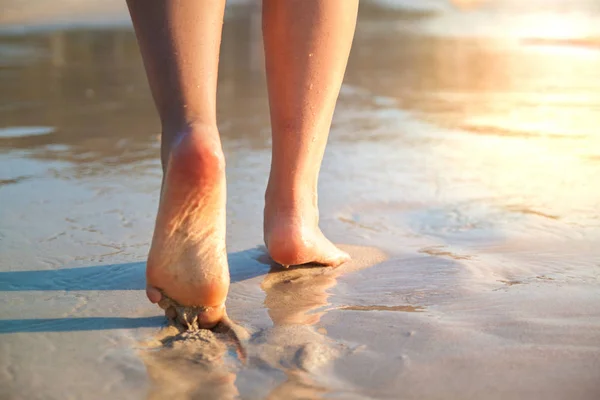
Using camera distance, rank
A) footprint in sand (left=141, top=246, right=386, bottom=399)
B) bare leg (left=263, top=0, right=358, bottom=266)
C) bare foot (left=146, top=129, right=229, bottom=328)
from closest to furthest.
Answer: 1. footprint in sand (left=141, top=246, right=386, bottom=399)
2. bare foot (left=146, top=129, right=229, bottom=328)
3. bare leg (left=263, top=0, right=358, bottom=266)

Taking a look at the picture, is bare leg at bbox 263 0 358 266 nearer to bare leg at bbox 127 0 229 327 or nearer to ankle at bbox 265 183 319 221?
ankle at bbox 265 183 319 221

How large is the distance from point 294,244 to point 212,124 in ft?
1.15

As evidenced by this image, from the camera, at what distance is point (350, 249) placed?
5.74 ft

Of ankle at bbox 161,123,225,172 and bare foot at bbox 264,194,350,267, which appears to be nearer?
ankle at bbox 161,123,225,172

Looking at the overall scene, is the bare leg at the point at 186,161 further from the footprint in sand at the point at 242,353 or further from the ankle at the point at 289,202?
the ankle at the point at 289,202

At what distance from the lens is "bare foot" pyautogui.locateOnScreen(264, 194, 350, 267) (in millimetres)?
1595

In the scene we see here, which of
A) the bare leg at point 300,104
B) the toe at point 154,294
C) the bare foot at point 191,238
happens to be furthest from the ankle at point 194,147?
the bare leg at point 300,104

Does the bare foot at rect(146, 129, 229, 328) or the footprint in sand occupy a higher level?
the bare foot at rect(146, 129, 229, 328)

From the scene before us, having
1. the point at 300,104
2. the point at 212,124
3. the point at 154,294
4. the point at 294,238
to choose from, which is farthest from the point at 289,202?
the point at 154,294

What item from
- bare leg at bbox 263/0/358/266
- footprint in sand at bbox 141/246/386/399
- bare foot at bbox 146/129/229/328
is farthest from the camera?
bare leg at bbox 263/0/358/266

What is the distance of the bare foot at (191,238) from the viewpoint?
49.4 inches

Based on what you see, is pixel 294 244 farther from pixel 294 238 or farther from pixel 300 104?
pixel 300 104

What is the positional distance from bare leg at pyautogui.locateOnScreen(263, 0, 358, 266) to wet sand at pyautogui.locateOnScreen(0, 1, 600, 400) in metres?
0.07

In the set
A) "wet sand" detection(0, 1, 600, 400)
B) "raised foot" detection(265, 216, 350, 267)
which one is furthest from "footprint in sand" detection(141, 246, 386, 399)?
"raised foot" detection(265, 216, 350, 267)
